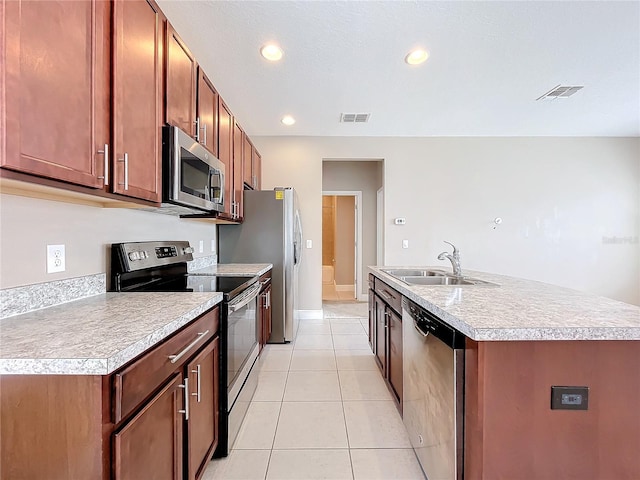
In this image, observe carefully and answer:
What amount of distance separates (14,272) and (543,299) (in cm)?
221

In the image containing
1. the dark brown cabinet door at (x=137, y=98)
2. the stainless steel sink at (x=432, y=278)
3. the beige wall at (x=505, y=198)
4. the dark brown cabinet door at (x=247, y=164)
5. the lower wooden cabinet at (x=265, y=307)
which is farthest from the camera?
the beige wall at (x=505, y=198)

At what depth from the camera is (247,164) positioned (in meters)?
3.50

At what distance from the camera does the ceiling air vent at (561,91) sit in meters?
3.05

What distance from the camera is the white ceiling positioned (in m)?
2.02

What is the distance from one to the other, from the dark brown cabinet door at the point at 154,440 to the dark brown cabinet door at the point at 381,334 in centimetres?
159

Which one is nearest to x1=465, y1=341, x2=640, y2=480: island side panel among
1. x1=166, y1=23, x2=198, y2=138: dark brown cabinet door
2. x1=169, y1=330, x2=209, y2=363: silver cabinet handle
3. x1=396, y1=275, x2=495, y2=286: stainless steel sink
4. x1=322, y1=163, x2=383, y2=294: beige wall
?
x1=169, y1=330, x2=209, y2=363: silver cabinet handle

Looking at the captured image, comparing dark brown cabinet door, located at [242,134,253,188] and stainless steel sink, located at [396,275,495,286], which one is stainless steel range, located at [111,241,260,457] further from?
dark brown cabinet door, located at [242,134,253,188]

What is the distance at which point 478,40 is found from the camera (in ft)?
7.51

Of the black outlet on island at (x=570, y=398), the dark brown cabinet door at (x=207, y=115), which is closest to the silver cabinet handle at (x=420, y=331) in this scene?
the black outlet on island at (x=570, y=398)

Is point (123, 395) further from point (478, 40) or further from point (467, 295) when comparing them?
point (478, 40)

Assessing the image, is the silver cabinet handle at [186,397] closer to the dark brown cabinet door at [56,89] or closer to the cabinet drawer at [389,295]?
the dark brown cabinet door at [56,89]

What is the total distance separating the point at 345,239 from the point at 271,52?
4.67 meters

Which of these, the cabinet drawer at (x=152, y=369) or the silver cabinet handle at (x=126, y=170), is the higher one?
the silver cabinet handle at (x=126, y=170)

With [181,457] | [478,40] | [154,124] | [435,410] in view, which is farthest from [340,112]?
[181,457]
